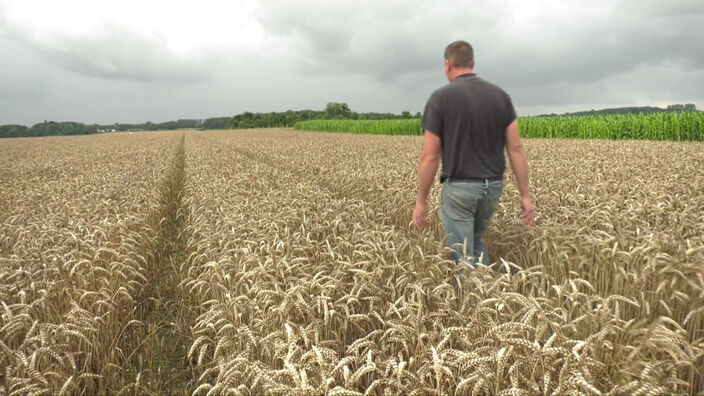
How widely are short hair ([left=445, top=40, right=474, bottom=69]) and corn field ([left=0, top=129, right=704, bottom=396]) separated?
5.99 ft

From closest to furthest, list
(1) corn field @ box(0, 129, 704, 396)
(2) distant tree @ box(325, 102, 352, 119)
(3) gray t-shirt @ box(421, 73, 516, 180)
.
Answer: (1) corn field @ box(0, 129, 704, 396), (3) gray t-shirt @ box(421, 73, 516, 180), (2) distant tree @ box(325, 102, 352, 119)

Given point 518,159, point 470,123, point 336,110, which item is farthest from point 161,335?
point 336,110

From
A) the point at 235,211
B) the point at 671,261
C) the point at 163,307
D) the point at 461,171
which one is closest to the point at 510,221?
the point at 461,171

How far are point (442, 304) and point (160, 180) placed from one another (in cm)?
1043

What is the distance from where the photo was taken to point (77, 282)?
175 inches

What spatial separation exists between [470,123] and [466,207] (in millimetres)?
841

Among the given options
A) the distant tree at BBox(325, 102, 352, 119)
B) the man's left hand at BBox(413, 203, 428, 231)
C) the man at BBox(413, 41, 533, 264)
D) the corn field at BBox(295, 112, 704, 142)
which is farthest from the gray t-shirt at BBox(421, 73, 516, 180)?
the distant tree at BBox(325, 102, 352, 119)

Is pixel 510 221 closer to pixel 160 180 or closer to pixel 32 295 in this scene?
pixel 32 295

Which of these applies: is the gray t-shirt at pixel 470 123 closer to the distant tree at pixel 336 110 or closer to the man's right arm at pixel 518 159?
the man's right arm at pixel 518 159

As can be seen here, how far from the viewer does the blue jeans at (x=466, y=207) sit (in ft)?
13.8

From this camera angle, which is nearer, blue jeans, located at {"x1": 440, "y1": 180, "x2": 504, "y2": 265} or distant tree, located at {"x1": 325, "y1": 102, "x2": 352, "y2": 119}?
blue jeans, located at {"x1": 440, "y1": 180, "x2": 504, "y2": 265}

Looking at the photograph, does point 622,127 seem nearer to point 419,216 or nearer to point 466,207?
point 466,207

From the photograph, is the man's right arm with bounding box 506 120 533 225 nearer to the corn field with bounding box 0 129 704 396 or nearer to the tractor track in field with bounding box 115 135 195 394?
the corn field with bounding box 0 129 704 396

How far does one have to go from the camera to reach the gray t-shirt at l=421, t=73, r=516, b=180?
4.02m
